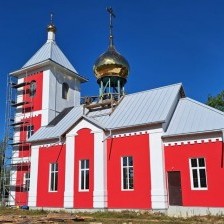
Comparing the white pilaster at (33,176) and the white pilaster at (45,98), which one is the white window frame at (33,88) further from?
the white pilaster at (33,176)

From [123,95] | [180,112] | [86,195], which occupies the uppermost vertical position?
[123,95]

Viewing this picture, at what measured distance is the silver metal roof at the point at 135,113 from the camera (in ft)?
58.7

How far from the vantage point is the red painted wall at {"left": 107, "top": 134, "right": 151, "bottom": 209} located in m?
16.8

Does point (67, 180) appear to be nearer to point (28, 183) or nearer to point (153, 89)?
point (28, 183)

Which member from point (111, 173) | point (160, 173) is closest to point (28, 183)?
point (111, 173)

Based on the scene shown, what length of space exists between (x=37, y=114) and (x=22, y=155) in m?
3.33

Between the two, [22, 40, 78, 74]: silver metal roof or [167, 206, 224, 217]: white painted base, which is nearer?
[167, 206, 224, 217]: white painted base

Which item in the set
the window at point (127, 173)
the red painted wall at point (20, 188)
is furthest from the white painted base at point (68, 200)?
the red painted wall at point (20, 188)

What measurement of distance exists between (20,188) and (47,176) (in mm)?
3703

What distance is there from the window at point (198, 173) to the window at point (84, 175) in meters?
6.32

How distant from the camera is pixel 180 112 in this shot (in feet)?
60.4

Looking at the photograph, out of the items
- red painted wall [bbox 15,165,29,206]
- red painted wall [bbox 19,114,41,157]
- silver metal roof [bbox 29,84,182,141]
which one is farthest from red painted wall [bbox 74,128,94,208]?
red painted wall [bbox 19,114,41,157]

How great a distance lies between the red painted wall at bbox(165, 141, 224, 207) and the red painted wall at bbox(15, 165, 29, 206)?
37.8ft

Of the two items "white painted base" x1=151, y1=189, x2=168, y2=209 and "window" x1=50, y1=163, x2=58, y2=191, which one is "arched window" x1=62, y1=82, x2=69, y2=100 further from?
"white painted base" x1=151, y1=189, x2=168, y2=209
